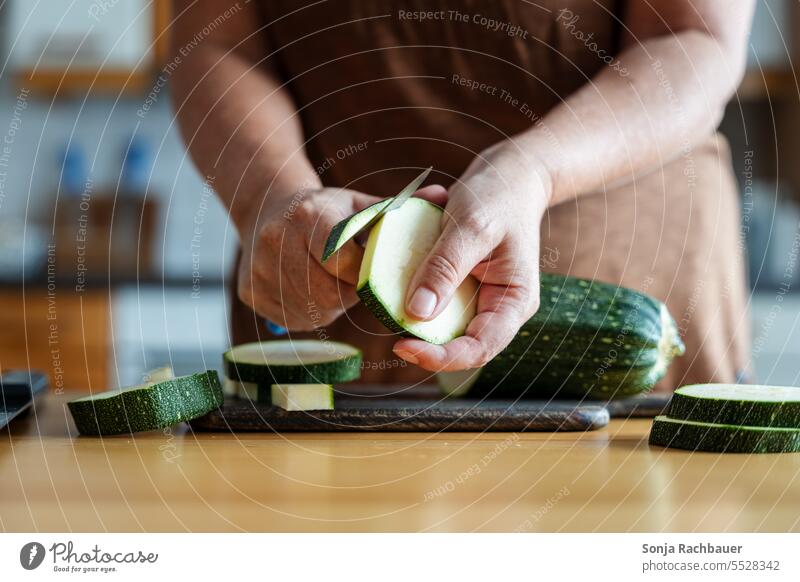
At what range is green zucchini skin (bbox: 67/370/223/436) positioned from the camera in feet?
3.26

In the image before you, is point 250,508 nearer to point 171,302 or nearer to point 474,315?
point 474,315

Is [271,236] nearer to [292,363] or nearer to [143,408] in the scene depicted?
[292,363]

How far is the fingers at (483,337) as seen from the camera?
974 millimetres

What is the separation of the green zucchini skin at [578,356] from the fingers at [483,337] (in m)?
0.19

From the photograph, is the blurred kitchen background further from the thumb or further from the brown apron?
the thumb

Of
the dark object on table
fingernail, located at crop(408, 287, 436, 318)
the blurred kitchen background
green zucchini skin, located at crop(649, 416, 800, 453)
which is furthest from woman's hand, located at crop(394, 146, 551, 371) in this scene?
the blurred kitchen background

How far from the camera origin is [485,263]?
1048 mm

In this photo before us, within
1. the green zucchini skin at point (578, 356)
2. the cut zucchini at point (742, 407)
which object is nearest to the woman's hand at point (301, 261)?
the green zucchini skin at point (578, 356)

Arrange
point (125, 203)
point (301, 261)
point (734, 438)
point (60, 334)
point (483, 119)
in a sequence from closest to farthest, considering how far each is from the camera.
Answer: point (734, 438)
point (301, 261)
point (483, 119)
point (60, 334)
point (125, 203)

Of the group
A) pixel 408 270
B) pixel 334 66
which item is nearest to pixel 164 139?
pixel 334 66

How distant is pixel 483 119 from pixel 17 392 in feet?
2.61

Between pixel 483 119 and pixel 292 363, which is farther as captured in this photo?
pixel 483 119

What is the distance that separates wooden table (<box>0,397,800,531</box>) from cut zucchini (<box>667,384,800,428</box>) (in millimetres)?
39

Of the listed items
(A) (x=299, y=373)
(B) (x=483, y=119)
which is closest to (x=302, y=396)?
(A) (x=299, y=373)
